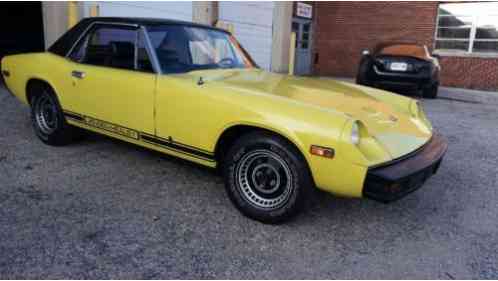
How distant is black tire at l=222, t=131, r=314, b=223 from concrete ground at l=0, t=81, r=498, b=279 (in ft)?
0.42

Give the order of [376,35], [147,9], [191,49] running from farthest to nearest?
1. [376,35]
2. [147,9]
3. [191,49]

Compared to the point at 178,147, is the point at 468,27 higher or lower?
higher

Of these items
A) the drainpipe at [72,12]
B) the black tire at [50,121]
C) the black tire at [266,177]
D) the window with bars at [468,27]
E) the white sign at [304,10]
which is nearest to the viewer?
the black tire at [266,177]

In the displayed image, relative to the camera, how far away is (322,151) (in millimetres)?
2531

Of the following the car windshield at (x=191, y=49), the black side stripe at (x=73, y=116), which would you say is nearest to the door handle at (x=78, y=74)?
the black side stripe at (x=73, y=116)

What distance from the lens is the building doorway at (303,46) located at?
15930mm

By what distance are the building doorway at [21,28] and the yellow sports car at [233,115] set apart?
1081 cm

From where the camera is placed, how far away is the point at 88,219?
284 centimetres

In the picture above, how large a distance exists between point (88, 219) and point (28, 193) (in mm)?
750

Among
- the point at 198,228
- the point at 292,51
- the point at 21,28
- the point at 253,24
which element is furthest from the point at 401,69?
the point at 21,28

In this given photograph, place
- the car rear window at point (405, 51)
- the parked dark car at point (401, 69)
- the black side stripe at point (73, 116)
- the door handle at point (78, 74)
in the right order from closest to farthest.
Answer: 1. the door handle at point (78, 74)
2. the black side stripe at point (73, 116)
3. the parked dark car at point (401, 69)
4. the car rear window at point (405, 51)

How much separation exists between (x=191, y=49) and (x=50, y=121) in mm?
1946

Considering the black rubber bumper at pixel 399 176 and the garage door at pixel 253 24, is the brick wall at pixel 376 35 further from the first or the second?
the black rubber bumper at pixel 399 176

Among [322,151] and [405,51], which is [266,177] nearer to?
[322,151]
